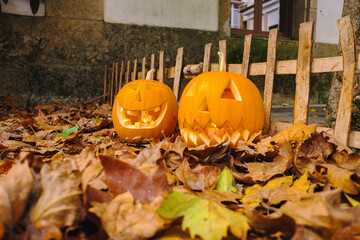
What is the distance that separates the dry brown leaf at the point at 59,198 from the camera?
0.80 metres

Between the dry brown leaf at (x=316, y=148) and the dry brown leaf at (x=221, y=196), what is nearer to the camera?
the dry brown leaf at (x=221, y=196)

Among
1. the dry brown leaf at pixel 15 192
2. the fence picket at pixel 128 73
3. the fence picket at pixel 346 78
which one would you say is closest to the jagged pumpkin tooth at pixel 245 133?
the fence picket at pixel 346 78

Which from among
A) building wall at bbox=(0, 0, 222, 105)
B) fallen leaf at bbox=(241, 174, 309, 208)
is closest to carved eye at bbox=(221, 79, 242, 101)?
fallen leaf at bbox=(241, 174, 309, 208)

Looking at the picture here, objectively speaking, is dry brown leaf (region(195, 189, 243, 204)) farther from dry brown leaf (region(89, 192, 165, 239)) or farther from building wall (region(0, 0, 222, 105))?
building wall (region(0, 0, 222, 105))

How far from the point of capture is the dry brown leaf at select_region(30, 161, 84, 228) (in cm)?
80

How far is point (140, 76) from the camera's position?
4469 mm

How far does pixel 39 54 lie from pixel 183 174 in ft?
15.7

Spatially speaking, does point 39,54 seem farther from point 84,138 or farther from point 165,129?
point 165,129

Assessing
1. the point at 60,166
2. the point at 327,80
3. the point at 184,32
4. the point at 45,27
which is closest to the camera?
the point at 60,166

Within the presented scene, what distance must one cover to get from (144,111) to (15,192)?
5.40ft

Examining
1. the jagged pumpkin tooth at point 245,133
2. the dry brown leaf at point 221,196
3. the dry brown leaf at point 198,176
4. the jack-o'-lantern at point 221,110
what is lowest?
the dry brown leaf at point 221,196

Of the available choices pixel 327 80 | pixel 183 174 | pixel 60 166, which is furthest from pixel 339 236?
pixel 327 80

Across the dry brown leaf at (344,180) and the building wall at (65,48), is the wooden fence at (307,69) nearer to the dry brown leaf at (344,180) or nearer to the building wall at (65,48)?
the dry brown leaf at (344,180)

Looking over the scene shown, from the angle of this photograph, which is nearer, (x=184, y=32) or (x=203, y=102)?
(x=203, y=102)
